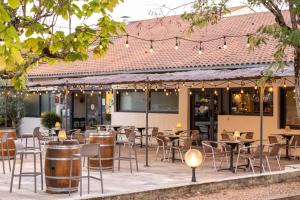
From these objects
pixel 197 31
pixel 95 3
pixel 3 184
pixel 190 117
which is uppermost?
pixel 197 31

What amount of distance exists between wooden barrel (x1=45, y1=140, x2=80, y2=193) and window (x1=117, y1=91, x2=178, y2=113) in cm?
1094

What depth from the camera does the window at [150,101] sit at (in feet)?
69.1

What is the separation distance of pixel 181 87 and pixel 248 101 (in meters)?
2.92

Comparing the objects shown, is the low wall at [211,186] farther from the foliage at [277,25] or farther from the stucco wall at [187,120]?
the stucco wall at [187,120]

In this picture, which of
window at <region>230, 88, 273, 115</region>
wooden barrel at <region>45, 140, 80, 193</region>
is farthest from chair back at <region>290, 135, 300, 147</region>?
wooden barrel at <region>45, 140, 80, 193</region>

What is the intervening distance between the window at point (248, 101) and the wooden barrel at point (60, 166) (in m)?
9.11

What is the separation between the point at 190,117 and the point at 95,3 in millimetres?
14042

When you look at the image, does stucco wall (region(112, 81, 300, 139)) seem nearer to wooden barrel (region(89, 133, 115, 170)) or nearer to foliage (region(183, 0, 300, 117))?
wooden barrel (region(89, 133, 115, 170))

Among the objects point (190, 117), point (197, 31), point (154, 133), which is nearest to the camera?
point (154, 133)

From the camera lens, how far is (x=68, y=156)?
32.8 ft

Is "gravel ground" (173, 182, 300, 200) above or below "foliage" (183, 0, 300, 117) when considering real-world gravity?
below

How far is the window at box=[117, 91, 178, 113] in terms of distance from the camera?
69.1 feet

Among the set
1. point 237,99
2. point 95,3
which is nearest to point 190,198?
point 95,3

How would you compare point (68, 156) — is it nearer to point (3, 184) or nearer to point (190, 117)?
point (3, 184)
